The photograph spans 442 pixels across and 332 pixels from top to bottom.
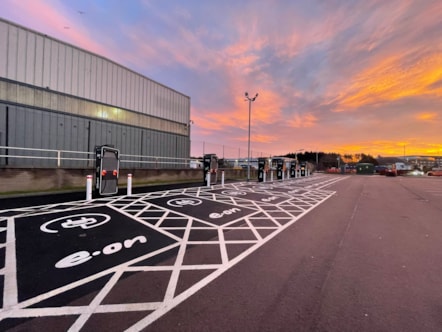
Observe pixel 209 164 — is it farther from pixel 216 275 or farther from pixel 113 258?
pixel 216 275

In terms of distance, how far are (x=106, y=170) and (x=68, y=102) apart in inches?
435

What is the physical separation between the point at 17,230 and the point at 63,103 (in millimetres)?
15584

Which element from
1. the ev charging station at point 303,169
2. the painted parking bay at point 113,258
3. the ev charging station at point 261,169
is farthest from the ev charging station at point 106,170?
the ev charging station at point 303,169

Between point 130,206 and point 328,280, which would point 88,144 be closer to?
point 130,206

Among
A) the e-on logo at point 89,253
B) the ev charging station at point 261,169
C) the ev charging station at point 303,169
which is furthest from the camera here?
the ev charging station at point 303,169

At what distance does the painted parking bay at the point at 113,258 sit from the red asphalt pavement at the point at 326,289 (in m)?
0.36

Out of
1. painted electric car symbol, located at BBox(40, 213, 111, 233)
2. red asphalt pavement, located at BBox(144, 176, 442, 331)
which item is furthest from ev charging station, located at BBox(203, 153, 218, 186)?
red asphalt pavement, located at BBox(144, 176, 442, 331)

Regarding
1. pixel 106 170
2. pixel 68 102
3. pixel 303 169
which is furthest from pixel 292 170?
pixel 106 170

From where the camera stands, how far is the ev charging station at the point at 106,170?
416 inches

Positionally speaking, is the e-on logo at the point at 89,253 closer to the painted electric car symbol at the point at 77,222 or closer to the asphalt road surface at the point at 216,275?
the asphalt road surface at the point at 216,275

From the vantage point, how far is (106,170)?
1084 centimetres

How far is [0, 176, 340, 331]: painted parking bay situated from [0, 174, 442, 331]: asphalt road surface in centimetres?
2

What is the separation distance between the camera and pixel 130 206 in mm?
8648

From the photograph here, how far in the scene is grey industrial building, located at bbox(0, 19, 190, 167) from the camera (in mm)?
15719
